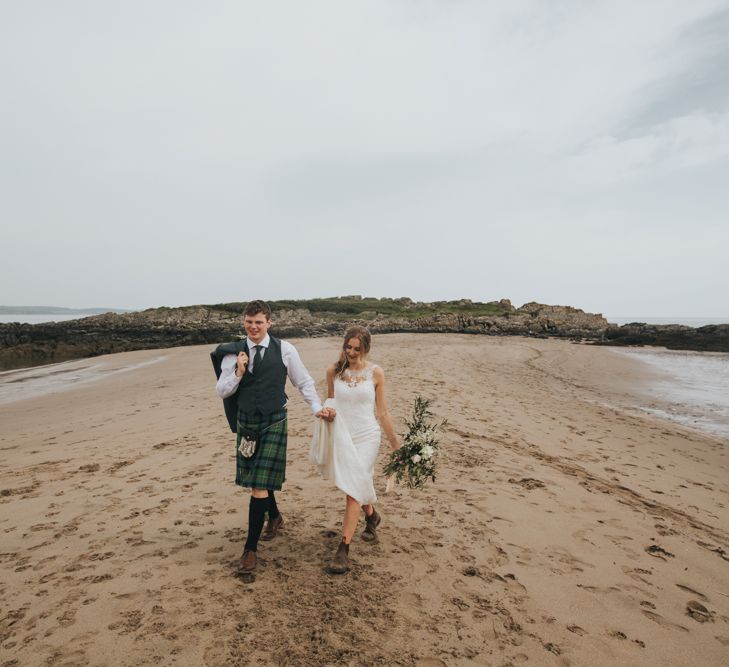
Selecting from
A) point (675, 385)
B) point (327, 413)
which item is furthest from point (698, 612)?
point (675, 385)

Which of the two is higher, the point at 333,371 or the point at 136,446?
the point at 333,371

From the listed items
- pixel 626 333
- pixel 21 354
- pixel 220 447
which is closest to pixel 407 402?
pixel 220 447

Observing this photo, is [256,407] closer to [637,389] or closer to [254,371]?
[254,371]

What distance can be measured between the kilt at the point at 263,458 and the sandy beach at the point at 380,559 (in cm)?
77

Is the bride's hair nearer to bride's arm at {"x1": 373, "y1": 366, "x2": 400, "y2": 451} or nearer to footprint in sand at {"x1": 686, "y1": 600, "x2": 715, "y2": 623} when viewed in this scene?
bride's arm at {"x1": 373, "y1": 366, "x2": 400, "y2": 451}

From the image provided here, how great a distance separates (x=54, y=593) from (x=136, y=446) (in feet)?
15.5

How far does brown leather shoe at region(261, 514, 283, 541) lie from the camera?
447cm

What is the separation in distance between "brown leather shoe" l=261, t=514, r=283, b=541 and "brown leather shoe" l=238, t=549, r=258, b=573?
617mm

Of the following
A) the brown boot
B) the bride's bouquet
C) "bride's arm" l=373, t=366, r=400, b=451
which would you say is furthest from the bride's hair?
the brown boot

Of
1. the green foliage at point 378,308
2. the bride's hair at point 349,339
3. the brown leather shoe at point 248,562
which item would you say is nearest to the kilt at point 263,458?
the brown leather shoe at point 248,562

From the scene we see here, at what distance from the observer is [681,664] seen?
3098mm

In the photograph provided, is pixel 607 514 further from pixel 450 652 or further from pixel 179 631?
pixel 179 631

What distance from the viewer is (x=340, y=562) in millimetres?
3889

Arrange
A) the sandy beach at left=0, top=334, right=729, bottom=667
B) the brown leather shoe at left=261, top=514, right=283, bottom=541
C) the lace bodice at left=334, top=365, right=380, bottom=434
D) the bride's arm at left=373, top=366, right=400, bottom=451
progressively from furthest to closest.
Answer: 1. the brown leather shoe at left=261, top=514, right=283, bottom=541
2. the bride's arm at left=373, top=366, right=400, bottom=451
3. the lace bodice at left=334, top=365, right=380, bottom=434
4. the sandy beach at left=0, top=334, right=729, bottom=667
